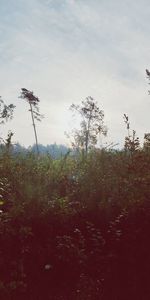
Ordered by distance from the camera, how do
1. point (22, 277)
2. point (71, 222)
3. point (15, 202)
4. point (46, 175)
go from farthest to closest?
point (46, 175), point (71, 222), point (15, 202), point (22, 277)

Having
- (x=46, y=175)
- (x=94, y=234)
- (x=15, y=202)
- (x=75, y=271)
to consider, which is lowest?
(x=75, y=271)

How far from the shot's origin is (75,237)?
19.8ft

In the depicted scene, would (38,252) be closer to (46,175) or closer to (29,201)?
(29,201)

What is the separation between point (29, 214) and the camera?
580cm

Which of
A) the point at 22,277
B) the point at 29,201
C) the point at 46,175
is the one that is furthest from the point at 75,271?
the point at 46,175

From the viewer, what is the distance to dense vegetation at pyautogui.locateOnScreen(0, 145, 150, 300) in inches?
215

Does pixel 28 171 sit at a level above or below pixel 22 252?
above

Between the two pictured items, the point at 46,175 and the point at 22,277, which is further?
the point at 46,175

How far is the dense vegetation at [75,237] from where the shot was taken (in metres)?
5.46

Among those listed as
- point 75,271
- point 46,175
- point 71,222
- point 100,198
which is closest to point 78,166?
point 46,175

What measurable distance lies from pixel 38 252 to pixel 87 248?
2.67 ft

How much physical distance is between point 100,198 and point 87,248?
1.01 m

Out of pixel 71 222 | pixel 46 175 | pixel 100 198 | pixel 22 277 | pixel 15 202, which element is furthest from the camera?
pixel 46 175

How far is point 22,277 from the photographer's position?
5.31m
